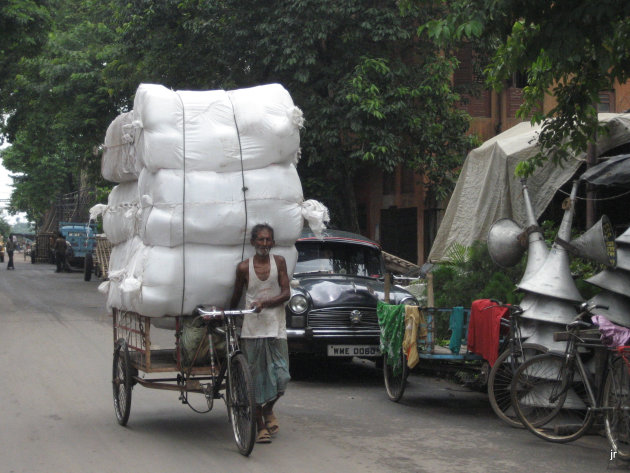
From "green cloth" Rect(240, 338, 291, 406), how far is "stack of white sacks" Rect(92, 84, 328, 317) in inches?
20.4

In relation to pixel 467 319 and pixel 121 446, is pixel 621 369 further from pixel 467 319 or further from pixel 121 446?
pixel 121 446

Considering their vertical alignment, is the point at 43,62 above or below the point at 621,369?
above

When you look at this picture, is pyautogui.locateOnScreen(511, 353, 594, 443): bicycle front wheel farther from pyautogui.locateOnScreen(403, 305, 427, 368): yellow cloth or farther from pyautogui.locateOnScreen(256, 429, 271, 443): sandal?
pyautogui.locateOnScreen(256, 429, 271, 443): sandal

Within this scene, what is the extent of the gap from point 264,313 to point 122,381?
5.64 feet

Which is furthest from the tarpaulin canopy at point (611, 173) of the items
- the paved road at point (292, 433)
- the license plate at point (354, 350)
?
the license plate at point (354, 350)

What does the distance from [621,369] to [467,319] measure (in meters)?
2.28

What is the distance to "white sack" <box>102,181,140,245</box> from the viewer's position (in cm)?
780

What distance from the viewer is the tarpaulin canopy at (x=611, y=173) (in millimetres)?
8844

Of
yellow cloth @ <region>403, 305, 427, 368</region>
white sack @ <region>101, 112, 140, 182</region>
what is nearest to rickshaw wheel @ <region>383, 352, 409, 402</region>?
yellow cloth @ <region>403, 305, 427, 368</region>

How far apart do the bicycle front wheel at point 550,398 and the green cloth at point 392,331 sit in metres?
1.88

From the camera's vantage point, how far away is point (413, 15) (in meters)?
19.0

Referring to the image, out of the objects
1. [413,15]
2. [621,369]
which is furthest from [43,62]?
[621,369]

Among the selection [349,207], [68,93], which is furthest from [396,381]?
[68,93]

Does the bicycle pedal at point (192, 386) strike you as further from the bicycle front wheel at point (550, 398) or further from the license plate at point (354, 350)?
the license plate at point (354, 350)
